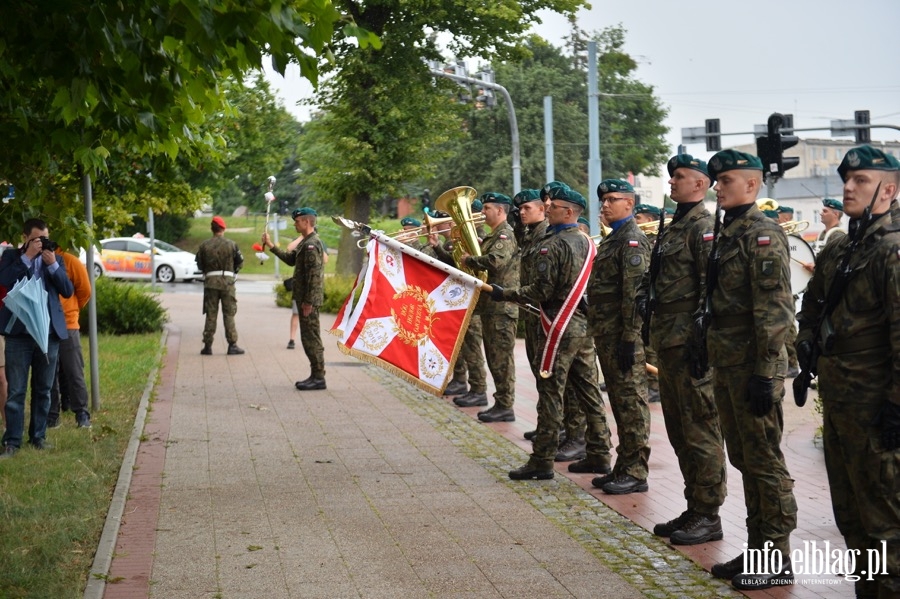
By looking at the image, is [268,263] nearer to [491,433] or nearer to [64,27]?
[491,433]

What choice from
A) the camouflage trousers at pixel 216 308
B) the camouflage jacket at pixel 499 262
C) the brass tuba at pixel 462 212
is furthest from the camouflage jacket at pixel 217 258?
the brass tuba at pixel 462 212

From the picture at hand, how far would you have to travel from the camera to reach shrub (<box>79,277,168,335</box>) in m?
22.4

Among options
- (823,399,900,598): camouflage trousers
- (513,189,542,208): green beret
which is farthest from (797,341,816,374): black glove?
(513,189,542,208): green beret

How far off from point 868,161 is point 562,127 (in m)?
58.9

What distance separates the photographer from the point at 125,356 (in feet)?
59.7

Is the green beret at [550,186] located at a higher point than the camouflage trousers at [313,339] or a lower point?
higher

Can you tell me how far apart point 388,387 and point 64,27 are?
965cm

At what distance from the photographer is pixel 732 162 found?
6469mm

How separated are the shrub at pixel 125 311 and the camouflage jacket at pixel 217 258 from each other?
3.77m

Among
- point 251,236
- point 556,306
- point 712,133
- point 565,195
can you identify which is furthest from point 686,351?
point 251,236

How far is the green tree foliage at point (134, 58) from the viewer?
5453mm

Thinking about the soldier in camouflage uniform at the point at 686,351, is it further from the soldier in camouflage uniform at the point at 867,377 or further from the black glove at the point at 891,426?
the black glove at the point at 891,426

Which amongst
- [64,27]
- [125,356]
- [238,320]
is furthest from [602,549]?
[238,320]

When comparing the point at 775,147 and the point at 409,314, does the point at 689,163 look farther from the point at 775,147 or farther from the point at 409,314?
the point at 775,147
